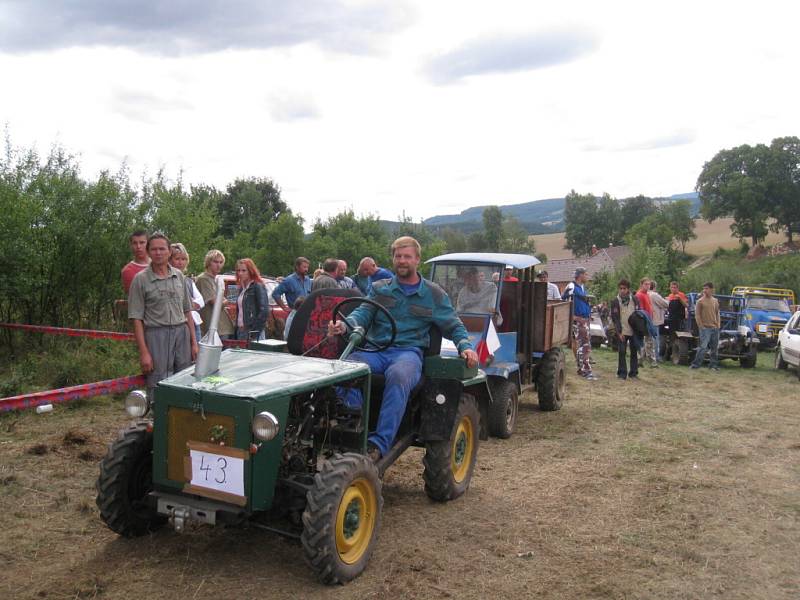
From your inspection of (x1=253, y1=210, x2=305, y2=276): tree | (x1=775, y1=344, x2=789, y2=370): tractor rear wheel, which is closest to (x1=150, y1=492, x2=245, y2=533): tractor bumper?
(x1=775, y1=344, x2=789, y2=370): tractor rear wheel

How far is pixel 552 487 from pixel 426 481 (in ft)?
3.96

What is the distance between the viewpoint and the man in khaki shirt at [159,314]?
5.19 m

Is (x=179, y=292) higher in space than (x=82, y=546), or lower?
higher

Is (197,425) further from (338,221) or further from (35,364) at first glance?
(338,221)

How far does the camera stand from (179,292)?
5445 millimetres

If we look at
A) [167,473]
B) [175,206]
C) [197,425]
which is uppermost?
[175,206]

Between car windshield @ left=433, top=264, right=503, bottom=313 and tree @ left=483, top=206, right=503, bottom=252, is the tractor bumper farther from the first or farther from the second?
tree @ left=483, top=206, right=503, bottom=252

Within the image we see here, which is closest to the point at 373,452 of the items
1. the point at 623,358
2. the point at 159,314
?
the point at 159,314

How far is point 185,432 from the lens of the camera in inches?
149

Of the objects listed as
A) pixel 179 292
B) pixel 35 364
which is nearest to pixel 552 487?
pixel 179 292

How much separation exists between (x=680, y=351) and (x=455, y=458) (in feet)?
37.6

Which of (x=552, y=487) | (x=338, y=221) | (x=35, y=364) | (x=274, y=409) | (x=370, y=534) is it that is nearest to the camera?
(x=274, y=409)

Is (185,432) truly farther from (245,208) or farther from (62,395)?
(245,208)

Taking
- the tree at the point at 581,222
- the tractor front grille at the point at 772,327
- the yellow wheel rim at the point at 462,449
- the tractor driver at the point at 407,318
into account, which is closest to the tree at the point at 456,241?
the tree at the point at 581,222
